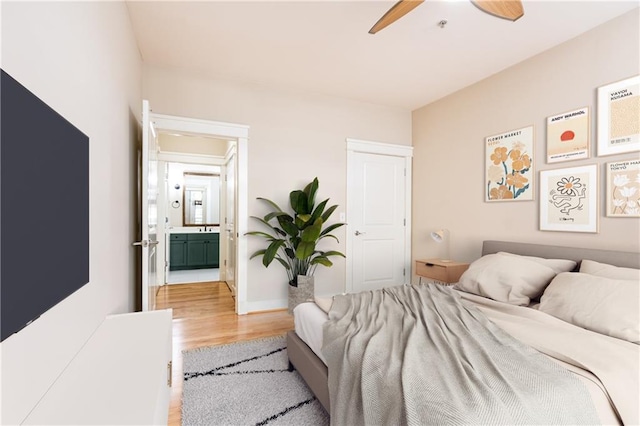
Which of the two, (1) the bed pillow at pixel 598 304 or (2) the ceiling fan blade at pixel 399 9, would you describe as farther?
(2) the ceiling fan blade at pixel 399 9

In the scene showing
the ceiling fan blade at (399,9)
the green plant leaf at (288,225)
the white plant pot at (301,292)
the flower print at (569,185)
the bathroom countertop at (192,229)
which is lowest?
the white plant pot at (301,292)

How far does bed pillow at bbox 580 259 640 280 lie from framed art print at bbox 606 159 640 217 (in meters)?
0.46

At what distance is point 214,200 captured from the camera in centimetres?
649

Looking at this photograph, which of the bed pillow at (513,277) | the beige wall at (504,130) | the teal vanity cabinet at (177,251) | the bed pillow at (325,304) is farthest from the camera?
the teal vanity cabinet at (177,251)

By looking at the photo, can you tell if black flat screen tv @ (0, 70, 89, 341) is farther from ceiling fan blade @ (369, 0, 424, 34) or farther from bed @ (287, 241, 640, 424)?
ceiling fan blade @ (369, 0, 424, 34)

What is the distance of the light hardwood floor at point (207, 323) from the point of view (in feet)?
8.11

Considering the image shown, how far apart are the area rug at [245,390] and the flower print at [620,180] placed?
105 inches

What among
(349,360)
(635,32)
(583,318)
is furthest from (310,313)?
(635,32)

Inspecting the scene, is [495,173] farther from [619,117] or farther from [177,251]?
[177,251]

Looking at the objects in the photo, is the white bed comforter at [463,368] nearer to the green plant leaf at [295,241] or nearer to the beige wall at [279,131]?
the green plant leaf at [295,241]

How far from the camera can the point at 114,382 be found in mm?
1069

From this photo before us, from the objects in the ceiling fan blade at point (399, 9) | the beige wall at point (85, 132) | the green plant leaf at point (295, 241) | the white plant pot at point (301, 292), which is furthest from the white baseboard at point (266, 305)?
the ceiling fan blade at point (399, 9)

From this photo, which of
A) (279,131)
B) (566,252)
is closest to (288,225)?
(279,131)

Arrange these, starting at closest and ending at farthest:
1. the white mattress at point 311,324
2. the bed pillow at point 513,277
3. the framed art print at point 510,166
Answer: the white mattress at point 311,324 → the bed pillow at point 513,277 → the framed art print at point 510,166
